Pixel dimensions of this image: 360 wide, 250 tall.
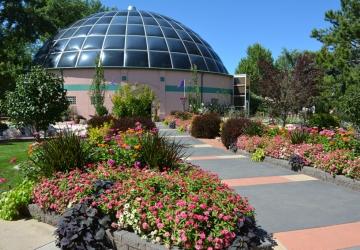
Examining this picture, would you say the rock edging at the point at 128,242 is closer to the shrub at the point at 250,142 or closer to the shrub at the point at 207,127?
the shrub at the point at 250,142

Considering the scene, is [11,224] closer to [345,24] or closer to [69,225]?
[69,225]

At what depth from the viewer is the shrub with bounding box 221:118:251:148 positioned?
1706 centimetres

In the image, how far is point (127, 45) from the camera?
41906 mm

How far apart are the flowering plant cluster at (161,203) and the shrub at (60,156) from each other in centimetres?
33

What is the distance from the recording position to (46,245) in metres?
5.89

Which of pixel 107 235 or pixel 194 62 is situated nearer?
pixel 107 235

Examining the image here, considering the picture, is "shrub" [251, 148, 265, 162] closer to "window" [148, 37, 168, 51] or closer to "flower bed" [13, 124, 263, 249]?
"flower bed" [13, 124, 263, 249]

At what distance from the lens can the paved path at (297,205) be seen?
632 centimetres

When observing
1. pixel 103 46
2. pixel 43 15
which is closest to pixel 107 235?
pixel 103 46

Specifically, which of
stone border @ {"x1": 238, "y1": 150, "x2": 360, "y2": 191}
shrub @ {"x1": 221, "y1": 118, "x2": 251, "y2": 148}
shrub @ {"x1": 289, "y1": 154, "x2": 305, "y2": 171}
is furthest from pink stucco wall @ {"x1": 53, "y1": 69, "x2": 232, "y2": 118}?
shrub @ {"x1": 289, "y1": 154, "x2": 305, "y2": 171}

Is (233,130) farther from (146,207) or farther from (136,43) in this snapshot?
(136,43)

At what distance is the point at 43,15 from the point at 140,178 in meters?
44.9

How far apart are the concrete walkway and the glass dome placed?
30.0 meters

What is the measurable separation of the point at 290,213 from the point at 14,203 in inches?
182
